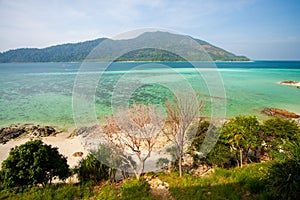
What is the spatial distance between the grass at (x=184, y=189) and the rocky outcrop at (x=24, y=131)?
1186 centimetres

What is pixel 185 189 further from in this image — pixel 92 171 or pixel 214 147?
pixel 92 171

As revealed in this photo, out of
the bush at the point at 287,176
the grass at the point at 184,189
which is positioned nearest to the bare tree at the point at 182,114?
the grass at the point at 184,189

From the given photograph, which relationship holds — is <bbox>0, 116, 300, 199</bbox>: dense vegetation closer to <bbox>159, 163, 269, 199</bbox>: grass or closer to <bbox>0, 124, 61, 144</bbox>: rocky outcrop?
<bbox>159, 163, 269, 199</bbox>: grass

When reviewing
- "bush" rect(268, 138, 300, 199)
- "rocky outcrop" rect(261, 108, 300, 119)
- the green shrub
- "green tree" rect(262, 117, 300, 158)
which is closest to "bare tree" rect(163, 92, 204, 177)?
the green shrub

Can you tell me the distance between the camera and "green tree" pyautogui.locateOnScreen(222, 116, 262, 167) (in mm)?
8391

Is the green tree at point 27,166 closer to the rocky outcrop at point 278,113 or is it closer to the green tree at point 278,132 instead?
the green tree at point 278,132

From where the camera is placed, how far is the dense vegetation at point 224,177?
4.19 m

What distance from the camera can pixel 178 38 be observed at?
618cm

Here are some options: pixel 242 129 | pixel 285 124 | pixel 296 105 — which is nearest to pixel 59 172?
pixel 242 129

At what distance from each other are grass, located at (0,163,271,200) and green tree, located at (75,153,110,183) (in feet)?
2.29

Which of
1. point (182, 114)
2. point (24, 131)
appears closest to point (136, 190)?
point (182, 114)

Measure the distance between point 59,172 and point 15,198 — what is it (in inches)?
52.8

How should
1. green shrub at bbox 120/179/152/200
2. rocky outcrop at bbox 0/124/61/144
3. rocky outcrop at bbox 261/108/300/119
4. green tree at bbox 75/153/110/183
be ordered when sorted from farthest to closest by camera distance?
rocky outcrop at bbox 261/108/300/119
rocky outcrop at bbox 0/124/61/144
green tree at bbox 75/153/110/183
green shrub at bbox 120/179/152/200

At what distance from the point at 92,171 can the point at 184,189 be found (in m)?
3.61
